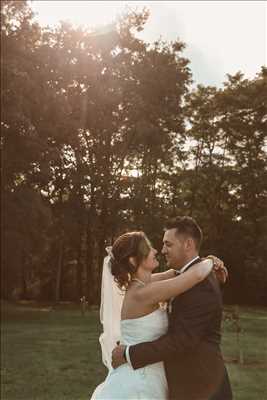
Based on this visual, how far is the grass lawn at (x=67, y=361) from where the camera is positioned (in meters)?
12.9

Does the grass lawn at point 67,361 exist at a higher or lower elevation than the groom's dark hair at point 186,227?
lower

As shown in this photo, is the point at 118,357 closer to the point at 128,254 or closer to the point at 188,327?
the point at 188,327

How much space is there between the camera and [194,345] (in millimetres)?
4879

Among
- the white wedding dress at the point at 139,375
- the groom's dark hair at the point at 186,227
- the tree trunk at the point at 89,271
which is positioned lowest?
the tree trunk at the point at 89,271

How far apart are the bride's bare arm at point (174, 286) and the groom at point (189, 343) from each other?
0.09 metres

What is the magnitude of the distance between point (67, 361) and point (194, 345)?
41.7ft

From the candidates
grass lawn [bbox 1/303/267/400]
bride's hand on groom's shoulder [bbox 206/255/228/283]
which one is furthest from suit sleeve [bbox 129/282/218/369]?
grass lawn [bbox 1/303/267/400]

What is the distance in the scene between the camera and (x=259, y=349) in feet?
63.5

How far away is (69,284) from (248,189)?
101 feet

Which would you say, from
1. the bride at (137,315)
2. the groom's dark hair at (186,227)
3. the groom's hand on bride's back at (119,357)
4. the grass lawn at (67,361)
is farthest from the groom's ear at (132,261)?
the grass lawn at (67,361)

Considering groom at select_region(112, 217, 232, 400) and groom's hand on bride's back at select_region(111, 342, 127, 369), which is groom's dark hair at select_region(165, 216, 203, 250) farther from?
groom's hand on bride's back at select_region(111, 342, 127, 369)

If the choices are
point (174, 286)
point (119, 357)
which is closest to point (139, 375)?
point (119, 357)

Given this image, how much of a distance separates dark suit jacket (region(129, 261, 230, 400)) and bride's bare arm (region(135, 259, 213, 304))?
8 centimetres

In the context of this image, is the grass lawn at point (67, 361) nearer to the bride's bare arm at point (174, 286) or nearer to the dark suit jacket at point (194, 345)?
the dark suit jacket at point (194, 345)
